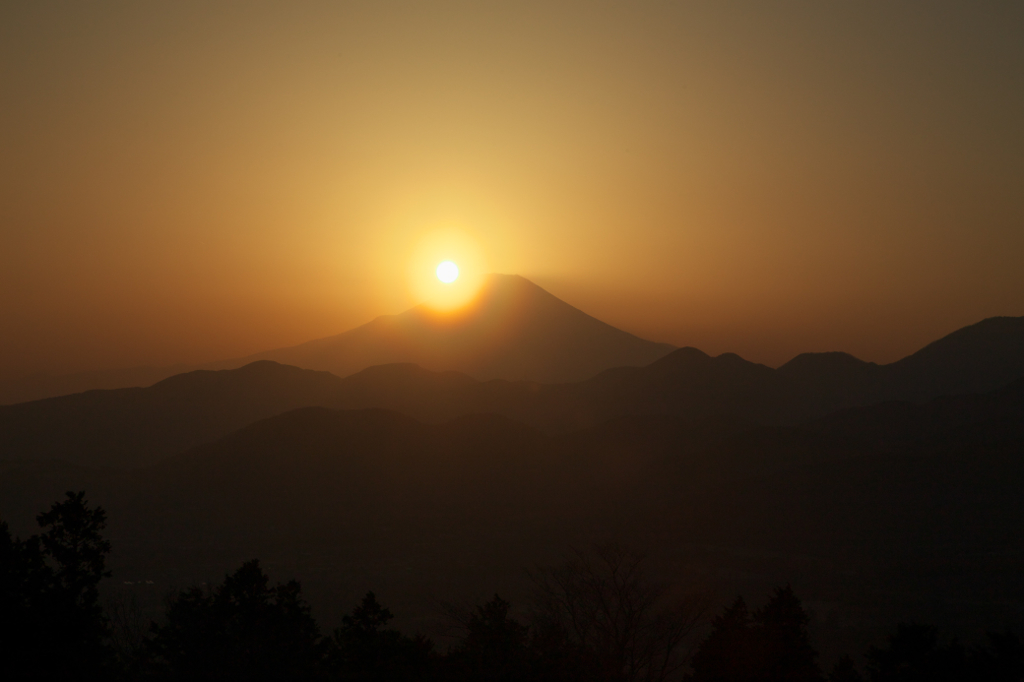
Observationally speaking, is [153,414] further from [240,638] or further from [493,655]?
[493,655]

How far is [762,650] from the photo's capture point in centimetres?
2003

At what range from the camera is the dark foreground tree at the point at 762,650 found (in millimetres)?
19828

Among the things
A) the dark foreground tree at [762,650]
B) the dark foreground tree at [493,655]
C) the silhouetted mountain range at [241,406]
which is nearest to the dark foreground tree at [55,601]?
the dark foreground tree at [493,655]

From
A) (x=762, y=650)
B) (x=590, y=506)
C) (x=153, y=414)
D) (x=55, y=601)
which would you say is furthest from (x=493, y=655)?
(x=153, y=414)

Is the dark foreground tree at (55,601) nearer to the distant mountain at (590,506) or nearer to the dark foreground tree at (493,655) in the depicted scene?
the dark foreground tree at (493,655)

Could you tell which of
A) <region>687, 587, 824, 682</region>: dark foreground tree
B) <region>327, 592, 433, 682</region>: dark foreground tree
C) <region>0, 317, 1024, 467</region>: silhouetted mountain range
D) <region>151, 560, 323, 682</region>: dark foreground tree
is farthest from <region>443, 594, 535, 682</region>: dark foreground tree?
<region>0, 317, 1024, 467</region>: silhouetted mountain range

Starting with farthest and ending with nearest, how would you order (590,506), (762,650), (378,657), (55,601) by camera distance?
(590,506) → (762,650) → (378,657) → (55,601)

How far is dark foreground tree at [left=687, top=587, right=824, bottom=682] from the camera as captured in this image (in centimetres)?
1983

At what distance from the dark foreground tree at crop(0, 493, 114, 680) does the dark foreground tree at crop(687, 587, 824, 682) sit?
15756 mm

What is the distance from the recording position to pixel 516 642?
18484 millimetres

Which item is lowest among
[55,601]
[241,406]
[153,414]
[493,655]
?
[493,655]

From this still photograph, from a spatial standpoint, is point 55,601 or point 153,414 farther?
point 153,414

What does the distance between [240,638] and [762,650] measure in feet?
46.3

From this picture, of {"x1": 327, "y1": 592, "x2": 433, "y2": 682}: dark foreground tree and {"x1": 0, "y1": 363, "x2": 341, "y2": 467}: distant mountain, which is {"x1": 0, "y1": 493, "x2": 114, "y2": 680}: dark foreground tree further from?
{"x1": 0, "y1": 363, "x2": 341, "y2": 467}: distant mountain
